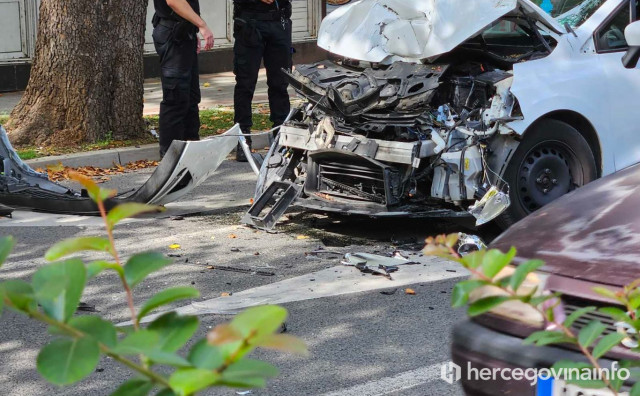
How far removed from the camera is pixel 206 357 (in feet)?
3.87

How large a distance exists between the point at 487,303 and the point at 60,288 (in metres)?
0.72

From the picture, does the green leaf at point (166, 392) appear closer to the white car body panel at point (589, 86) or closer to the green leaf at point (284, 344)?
the green leaf at point (284, 344)

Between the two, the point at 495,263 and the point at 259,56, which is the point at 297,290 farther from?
the point at 259,56

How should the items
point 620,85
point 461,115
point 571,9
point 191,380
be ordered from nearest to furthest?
point 191,380 → point 461,115 → point 620,85 → point 571,9

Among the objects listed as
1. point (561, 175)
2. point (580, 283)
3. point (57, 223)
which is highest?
point (580, 283)

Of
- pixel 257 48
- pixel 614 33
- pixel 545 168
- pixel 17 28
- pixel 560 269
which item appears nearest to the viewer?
pixel 560 269

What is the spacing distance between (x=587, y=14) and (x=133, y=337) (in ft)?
23.2

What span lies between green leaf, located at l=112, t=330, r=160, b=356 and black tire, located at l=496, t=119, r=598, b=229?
235 inches

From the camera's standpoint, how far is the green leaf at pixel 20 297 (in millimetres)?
A: 1256

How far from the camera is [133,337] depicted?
1241 mm

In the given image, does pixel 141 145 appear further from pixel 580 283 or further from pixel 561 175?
pixel 580 283

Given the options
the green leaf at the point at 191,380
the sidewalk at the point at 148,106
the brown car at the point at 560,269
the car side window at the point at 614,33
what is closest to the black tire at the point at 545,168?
the car side window at the point at 614,33

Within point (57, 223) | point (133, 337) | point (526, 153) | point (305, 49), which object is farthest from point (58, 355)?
point (305, 49)

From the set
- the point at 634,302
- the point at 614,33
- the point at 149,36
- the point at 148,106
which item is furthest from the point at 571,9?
the point at 149,36
